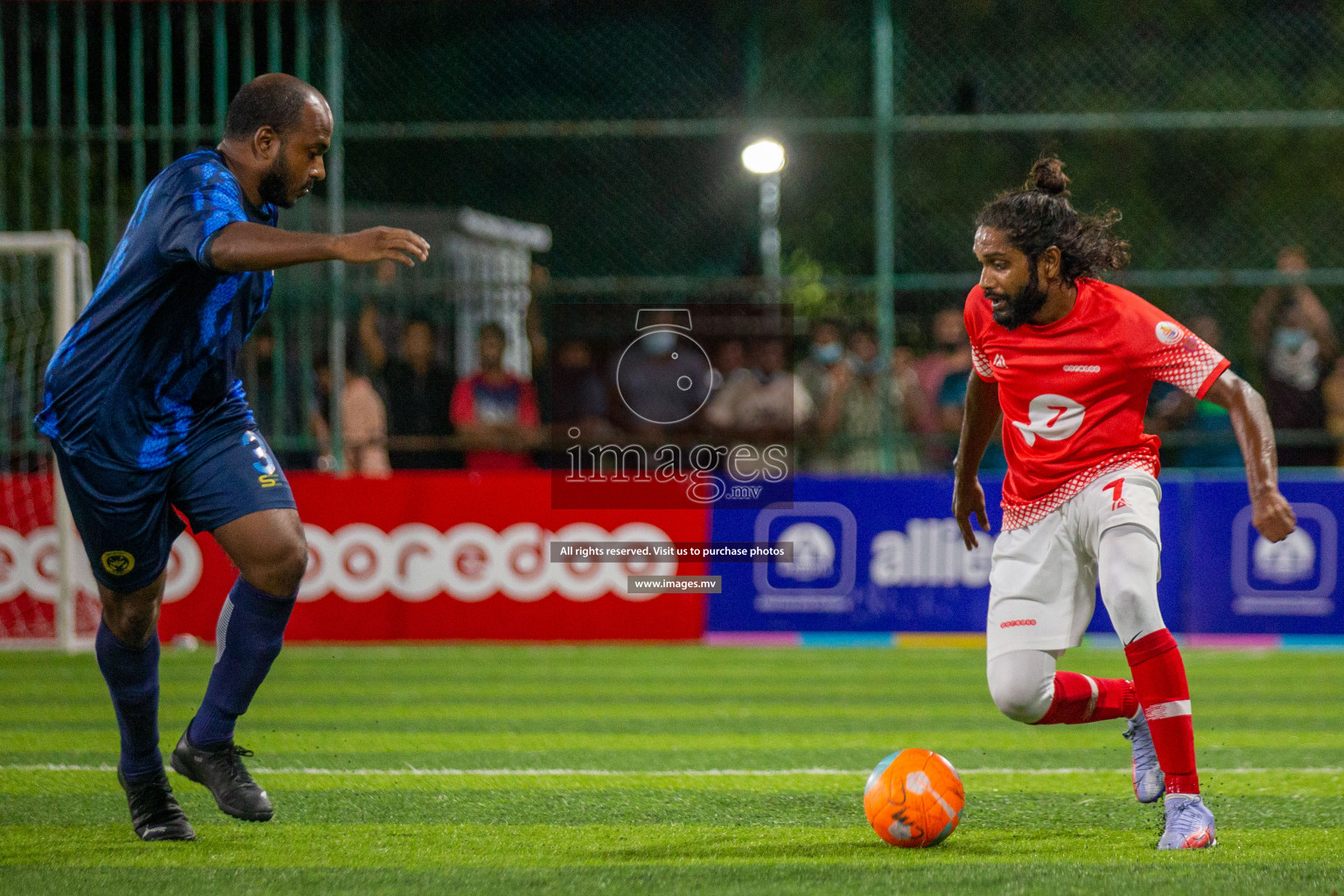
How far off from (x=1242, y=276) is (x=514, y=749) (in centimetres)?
740

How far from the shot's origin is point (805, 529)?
11273mm

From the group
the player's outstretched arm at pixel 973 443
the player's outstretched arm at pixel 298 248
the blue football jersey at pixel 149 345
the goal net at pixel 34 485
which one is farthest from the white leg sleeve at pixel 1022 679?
the goal net at pixel 34 485

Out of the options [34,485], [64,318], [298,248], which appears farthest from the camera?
[34,485]

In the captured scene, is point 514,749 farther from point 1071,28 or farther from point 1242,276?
point 1071,28

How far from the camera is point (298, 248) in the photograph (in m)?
4.06

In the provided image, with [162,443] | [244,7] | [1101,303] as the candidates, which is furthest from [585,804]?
[244,7]

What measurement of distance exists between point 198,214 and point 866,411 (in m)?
8.08

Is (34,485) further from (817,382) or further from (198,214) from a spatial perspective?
(198,214)

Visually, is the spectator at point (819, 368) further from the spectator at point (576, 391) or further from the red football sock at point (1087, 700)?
the red football sock at point (1087, 700)

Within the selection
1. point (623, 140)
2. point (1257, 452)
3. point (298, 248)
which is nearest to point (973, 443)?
point (1257, 452)

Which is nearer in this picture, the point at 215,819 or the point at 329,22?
the point at 215,819

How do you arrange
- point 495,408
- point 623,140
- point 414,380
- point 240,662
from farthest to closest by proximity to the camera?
point 623,140 < point 414,380 < point 495,408 < point 240,662

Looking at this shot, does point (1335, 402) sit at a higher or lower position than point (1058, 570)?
higher

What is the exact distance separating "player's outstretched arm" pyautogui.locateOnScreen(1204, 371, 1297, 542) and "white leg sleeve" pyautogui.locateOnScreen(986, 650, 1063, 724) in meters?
0.77
